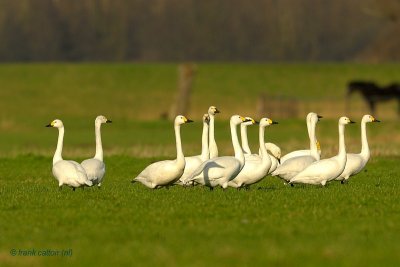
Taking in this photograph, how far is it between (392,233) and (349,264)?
2.62 m

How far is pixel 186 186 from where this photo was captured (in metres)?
22.5

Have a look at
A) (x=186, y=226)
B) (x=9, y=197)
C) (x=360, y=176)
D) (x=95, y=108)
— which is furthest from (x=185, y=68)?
(x=186, y=226)

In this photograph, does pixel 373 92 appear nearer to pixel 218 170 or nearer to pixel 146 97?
pixel 146 97

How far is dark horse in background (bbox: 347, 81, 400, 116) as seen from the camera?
61.3 m

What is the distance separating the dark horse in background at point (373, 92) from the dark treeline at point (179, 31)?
52.6m

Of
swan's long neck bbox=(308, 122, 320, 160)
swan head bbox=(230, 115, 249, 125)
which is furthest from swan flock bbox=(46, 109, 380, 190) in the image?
swan's long neck bbox=(308, 122, 320, 160)

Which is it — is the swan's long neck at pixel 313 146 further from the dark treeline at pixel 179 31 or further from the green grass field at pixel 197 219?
the dark treeline at pixel 179 31

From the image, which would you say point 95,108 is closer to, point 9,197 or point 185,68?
point 185,68

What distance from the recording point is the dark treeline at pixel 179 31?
114688 millimetres

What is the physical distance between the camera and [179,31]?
119m

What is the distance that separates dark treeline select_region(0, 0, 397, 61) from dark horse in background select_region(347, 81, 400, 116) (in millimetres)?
52589

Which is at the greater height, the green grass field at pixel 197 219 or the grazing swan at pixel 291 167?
the grazing swan at pixel 291 167

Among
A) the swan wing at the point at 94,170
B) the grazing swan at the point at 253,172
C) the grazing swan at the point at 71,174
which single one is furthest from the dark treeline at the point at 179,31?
the grazing swan at the point at 71,174

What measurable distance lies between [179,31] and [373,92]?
2314 inches
